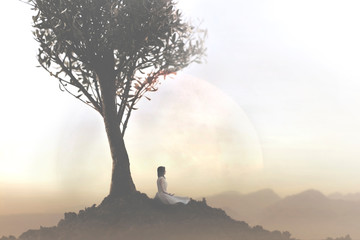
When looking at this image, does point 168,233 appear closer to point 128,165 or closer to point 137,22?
point 128,165

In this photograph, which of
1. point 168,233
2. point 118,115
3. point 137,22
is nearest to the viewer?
point 168,233

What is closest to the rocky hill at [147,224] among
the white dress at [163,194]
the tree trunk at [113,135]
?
the white dress at [163,194]

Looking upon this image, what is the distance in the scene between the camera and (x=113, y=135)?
94.6 feet

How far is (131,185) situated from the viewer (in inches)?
1131

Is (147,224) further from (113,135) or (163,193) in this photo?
(113,135)

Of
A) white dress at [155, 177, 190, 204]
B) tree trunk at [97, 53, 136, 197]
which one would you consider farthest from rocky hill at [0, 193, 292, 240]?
tree trunk at [97, 53, 136, 197]

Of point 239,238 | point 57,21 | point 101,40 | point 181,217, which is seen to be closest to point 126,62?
point 101,40

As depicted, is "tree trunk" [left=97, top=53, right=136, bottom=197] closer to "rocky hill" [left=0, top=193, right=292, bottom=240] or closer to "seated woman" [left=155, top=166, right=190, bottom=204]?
"rocky hill" [left=0, top=193, right=292, bottom=240]

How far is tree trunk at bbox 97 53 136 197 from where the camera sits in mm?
28547

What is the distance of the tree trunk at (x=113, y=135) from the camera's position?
28.5 metres

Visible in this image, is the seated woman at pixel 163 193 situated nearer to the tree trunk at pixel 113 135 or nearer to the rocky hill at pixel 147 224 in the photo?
the rocky hill at pixel 147 224

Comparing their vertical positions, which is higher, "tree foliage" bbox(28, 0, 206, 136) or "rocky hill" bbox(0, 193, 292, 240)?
"tree foliage" bbox(28, 0, 206, 136)

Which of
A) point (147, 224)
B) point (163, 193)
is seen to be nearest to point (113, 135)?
point (163, 193)

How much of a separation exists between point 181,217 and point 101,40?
10199 mm
